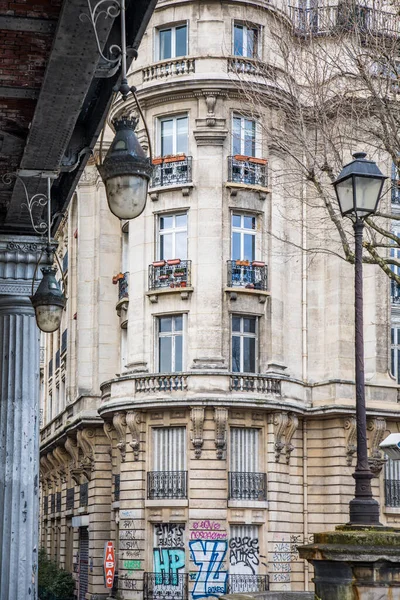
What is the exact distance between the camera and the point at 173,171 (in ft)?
120

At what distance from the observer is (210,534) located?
34531mm

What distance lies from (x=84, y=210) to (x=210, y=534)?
13737mm

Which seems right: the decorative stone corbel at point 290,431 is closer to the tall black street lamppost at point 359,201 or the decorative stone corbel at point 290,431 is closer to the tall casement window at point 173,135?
the tall casement window at point 173,135

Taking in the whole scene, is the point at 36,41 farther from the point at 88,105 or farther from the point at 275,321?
the point at 275,321

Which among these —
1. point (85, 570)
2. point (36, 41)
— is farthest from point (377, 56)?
point (85, 570)

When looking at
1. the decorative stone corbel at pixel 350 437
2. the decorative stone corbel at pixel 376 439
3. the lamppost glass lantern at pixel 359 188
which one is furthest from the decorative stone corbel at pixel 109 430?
the lamppost glass lantern at pixel 359 188

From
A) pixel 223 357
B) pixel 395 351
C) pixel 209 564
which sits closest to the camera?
pixel 209 564

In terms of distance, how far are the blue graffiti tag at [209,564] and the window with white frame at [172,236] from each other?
8.70m

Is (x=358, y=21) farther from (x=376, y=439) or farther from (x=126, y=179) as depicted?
(x=126, y=179)

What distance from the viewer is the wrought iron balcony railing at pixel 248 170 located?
36.2 metres

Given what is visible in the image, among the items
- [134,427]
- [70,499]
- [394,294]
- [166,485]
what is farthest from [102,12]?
[70,499]

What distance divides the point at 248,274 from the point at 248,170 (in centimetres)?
327

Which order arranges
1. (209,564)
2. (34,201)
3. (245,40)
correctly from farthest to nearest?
(245,40) < (209,564) < (34,201)

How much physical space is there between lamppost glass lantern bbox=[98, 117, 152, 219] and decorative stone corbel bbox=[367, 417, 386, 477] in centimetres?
2966
